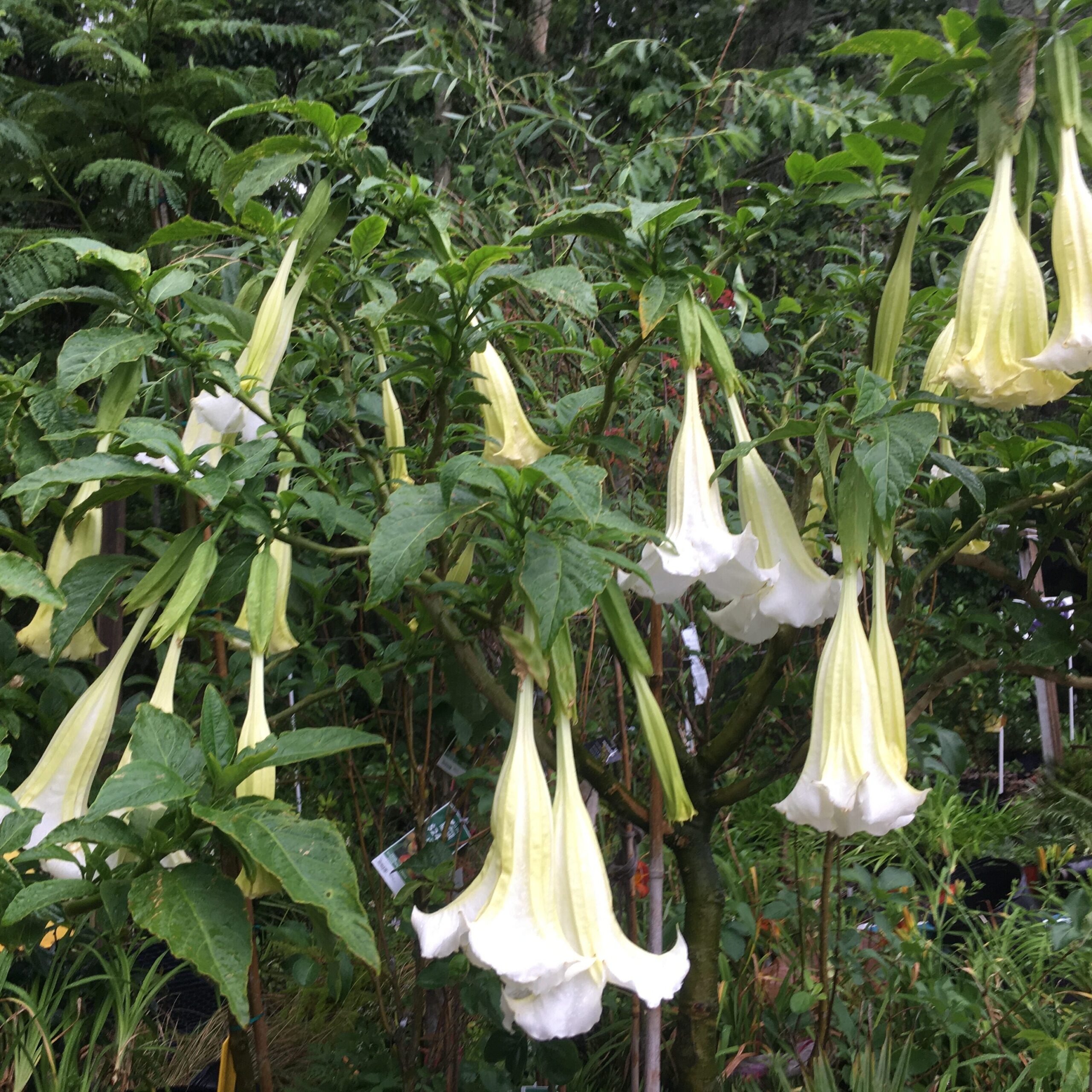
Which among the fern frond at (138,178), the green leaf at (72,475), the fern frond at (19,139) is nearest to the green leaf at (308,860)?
the green leaf at (72,475)

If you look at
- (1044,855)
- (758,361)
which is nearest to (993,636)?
(1044,855)

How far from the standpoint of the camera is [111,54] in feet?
8.57

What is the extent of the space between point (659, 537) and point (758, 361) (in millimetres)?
2239

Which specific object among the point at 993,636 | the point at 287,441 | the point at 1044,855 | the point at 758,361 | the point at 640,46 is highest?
the point at 640,46

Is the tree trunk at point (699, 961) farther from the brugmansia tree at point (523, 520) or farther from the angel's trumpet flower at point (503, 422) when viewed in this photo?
the angel's trumpet flower at point (503, 422)

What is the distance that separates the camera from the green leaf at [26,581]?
645 mm

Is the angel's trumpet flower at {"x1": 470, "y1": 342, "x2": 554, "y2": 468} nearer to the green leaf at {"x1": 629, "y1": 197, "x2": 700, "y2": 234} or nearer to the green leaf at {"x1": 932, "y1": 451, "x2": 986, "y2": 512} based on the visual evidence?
the green leaf at {"x1": 629, "y1": 197, "x2": 700, "y2": 234}

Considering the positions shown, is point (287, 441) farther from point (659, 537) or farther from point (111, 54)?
point (111, 54)

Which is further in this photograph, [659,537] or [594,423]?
[594,423]

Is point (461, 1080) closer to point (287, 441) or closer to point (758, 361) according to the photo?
point (287, 441)

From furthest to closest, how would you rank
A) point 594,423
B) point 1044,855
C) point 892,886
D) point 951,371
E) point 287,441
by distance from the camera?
point 1044,855 → point 892,886 → point 594,423 → point 287,441 → point 951,371

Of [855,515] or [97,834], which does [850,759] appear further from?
[97,834]

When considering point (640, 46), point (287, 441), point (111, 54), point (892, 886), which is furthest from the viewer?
point (111, 54)

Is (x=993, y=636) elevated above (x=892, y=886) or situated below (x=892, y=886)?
above
